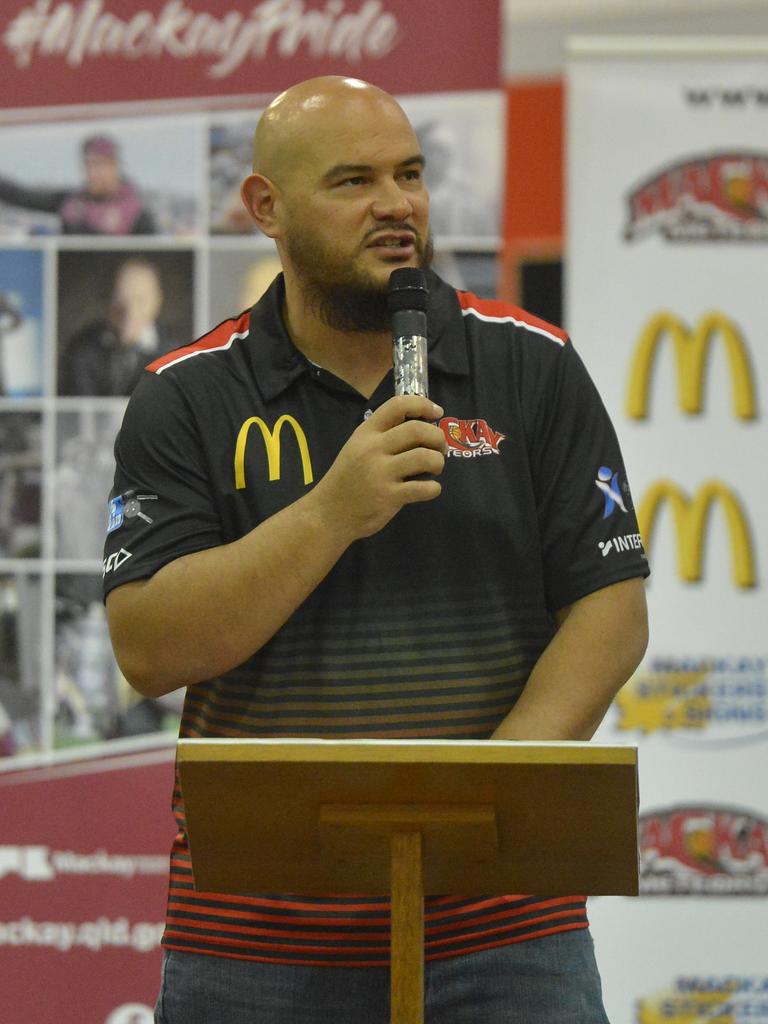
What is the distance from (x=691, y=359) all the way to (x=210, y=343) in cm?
160

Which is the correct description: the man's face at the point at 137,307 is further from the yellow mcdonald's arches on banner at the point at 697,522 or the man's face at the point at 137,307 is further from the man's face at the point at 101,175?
the yellow mcdonald's arches on banner at the point at 697,522

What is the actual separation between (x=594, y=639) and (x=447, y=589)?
7.3 inches

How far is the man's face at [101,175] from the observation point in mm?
3277

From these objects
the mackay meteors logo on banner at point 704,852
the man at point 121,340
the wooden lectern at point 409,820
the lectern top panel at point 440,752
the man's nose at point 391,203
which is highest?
the man at point 121,340

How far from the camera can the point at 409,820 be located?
1447mm

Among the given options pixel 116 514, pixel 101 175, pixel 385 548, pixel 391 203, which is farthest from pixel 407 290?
pixel 101 175

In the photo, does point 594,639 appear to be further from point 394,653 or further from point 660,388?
point 660,388

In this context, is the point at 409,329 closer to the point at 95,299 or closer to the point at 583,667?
the point at 583,667

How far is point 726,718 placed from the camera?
130 inches

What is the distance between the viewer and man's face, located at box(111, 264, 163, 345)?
3246 millimetres

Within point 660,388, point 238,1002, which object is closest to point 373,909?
point 238,1002

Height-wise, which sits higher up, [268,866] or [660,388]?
[660,388]

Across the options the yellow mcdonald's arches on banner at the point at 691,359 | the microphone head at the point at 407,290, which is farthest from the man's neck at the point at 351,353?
the yellow mcdonald's arches on banner at the point at 691,359

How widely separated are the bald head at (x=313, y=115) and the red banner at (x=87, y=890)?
1569 mm
